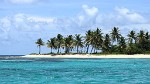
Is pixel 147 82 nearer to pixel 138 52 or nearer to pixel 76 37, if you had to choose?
pixel 138 52

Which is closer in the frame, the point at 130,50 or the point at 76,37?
the point at 130,50

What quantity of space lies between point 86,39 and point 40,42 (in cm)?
3777

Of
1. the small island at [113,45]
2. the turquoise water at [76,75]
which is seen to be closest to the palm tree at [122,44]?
the small island at [113,45]

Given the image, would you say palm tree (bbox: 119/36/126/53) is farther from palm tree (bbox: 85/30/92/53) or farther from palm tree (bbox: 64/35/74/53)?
palm tree (bbox: 64/35/74/53)

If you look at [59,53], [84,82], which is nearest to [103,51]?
[59,53]

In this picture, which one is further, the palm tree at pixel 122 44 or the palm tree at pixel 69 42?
the palm tree at pixel 69 42

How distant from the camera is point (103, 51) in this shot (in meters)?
145

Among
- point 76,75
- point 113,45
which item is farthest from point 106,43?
point 76,75

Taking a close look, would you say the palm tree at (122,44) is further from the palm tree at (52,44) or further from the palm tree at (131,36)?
the palm tree at (52,44)

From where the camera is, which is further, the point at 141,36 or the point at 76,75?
the point at 141,36

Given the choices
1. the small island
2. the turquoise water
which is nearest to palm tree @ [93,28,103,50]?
Result: the small island

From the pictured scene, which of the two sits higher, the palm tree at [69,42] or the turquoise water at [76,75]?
the palm tree at [69,42]

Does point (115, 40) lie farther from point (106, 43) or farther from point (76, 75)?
point (76, 75)

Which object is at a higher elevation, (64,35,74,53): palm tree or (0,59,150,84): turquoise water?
(64,35,74,53): palm tree
